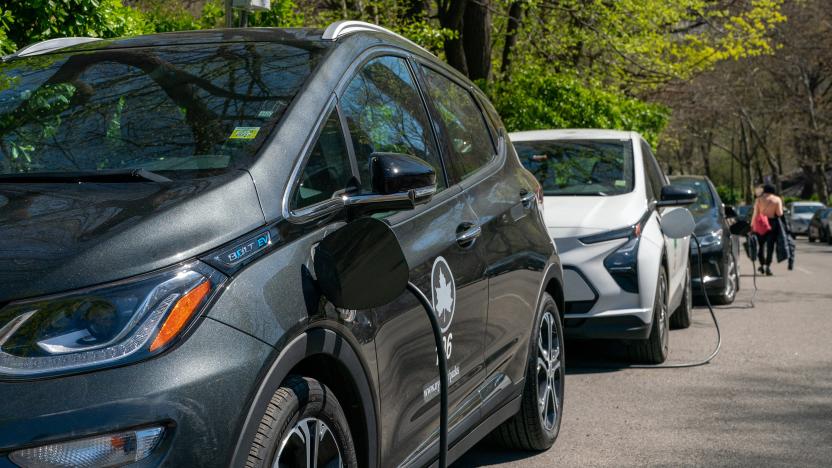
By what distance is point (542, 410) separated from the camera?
5.61 meters

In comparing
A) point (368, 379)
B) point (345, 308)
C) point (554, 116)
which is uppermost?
point (345, 308)

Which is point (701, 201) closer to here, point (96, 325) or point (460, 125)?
point (460, 125)

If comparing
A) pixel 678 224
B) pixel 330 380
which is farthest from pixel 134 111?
pixel 678 224

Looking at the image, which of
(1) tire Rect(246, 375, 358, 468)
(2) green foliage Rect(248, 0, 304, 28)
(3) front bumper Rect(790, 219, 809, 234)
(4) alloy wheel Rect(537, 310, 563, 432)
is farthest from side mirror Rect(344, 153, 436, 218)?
(3) front bumper Rect(790, 219, 809, 234)

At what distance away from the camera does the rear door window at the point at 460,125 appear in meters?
4.58

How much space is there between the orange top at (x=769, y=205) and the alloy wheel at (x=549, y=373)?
15.0 m

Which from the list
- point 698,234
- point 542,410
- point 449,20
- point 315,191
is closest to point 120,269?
point 315,191

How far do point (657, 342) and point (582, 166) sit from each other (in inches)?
64.5

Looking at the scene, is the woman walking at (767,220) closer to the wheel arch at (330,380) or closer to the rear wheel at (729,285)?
the rear wheel at (729,285)

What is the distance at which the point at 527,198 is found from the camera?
544 centimetres

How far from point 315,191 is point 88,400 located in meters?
1.09

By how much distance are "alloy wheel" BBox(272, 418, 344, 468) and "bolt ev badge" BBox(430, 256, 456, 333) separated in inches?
32.1

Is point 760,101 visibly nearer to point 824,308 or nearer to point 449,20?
point 449,20

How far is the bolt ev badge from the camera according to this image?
3779 mm
